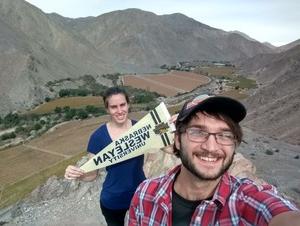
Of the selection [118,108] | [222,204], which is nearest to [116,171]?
[118,108]

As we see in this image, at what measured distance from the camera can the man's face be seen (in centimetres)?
300

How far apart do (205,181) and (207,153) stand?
0.16 metres

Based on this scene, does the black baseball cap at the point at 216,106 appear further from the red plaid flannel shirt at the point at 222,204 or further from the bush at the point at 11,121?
the bush at the point at 11,121

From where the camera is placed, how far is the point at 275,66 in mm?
120062

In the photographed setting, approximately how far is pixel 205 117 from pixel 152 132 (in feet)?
8.61

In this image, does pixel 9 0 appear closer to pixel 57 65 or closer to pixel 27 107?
pixel 57 65

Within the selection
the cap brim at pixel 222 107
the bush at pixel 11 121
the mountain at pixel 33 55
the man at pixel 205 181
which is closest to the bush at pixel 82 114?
the bush at pixel 11 121

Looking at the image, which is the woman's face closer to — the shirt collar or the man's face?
the shirt collar

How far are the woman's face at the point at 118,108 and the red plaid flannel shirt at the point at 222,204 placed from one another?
2685 mm

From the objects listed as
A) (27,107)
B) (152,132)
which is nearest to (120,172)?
(152,132)

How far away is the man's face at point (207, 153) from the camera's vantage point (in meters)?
3.00

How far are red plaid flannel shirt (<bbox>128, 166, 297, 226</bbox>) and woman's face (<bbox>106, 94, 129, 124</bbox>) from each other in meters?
2.69

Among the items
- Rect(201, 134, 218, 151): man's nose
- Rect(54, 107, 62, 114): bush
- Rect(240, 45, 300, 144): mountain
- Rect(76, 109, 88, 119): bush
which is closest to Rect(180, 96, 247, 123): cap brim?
Rect(201, 134, 218, 151): man's nose

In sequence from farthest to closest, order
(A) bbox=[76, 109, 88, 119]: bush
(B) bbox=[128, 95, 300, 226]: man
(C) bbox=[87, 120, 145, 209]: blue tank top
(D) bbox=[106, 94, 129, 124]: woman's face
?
1. (A) bbox=[76, 109, 88, 119]: bush
2. (D) bbox=[106, 94, 129, 124]: woman's face
3. (C) bbox=[87, 120, 145, 209]: blue tank top
4. (B) bbox=[128, 95, 300, 226]: man
